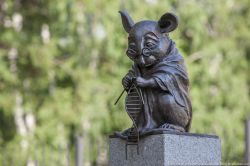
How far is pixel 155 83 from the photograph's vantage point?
19.8ft

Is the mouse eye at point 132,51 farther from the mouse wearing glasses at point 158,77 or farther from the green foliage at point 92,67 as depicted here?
the green foliage at point 92,67

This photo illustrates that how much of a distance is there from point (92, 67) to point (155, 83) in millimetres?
10437

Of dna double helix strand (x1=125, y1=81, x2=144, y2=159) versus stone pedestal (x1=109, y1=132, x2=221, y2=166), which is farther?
dna double helix strand (x1=125, y1=81, x2=144, y2=159)

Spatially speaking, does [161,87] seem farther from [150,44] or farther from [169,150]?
[169,150]

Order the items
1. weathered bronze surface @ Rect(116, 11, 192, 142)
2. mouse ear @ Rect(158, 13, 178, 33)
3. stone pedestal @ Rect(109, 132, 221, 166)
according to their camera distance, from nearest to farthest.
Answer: stone pedestal @ Rect(109, 132, 221, 166) → weathered bronze surface @ Rect(116, 11, 192, 142) → mouse ear @ Rect(158, 13, 178, 33)

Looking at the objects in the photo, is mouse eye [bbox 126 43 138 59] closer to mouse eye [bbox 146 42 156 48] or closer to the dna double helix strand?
mouse eye [bbox 146 42 156 48]

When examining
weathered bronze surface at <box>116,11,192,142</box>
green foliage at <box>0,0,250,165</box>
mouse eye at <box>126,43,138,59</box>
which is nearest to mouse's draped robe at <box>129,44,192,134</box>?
weathered bronze surface at <box>116,11,192,142</box>

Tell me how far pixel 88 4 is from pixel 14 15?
8.91 feet

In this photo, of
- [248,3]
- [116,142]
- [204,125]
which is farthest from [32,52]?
Result: [116,142]

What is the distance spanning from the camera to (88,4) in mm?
15070

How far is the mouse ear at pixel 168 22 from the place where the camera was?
245 inches

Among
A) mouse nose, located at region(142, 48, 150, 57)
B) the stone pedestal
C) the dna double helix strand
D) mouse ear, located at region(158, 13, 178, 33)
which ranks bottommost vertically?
the stone pedestal

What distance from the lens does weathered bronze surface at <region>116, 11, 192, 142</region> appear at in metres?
6.07

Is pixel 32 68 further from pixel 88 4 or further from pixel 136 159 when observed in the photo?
pixel 136 159
